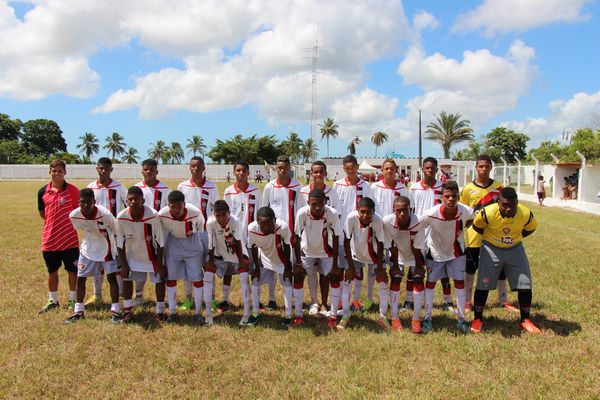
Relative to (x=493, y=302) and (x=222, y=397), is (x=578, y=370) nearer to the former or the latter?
(x=493, y=302)

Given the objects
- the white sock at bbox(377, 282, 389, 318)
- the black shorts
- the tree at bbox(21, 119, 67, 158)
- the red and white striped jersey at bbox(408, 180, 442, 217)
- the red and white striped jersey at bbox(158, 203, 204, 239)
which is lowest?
the white sock at bbox(377, 282, 389, 318)

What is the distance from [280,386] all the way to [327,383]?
0.45 metres

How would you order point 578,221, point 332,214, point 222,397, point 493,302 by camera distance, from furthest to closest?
point 578,221
point 493,302
point 332,214
point 222,397

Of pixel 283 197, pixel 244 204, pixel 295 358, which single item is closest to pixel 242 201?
pixel 244 204

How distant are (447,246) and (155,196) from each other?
13.6ft

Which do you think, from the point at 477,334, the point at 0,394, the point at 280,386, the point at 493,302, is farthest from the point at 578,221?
the point at 0,394

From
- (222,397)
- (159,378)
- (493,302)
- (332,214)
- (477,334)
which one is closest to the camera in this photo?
(222,397)

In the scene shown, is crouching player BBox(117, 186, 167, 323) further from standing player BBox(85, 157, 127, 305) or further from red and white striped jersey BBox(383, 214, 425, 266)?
red and white striped jersey BBox(383, 214, 425, 266)

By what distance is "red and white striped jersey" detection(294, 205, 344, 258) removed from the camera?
5.57 meters

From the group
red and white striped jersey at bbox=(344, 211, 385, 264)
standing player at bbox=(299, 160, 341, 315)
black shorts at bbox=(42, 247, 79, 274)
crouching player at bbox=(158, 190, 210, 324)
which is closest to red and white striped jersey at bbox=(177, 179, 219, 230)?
crouching player at bbox=(158, 190, 210, 324)

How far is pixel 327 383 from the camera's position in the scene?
13.4ft

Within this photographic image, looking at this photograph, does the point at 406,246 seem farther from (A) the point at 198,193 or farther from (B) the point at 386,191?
(A) the point at 198,193

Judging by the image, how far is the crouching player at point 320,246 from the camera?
5.57 meters

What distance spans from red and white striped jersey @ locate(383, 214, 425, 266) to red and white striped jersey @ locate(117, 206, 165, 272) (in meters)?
2.94
